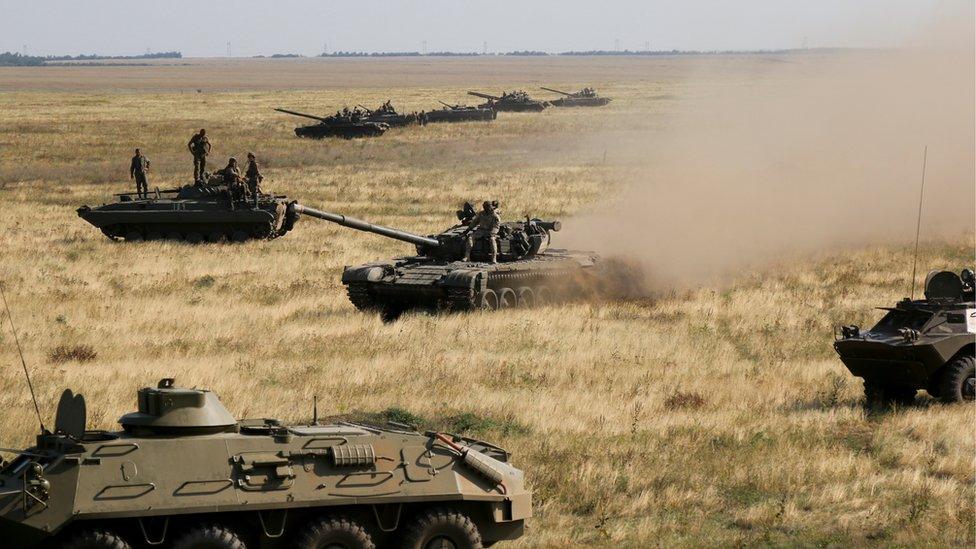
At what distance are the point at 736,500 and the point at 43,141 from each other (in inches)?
2241

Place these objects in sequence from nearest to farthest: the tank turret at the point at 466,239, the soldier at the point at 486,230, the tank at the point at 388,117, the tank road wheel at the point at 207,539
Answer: the tank road wheel at the point at 207,539, the soldier at the point at 486,230, the tank turret at the point at 466,239, the tank at the point at 388,117

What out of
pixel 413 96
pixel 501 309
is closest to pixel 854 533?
pixel 501 309

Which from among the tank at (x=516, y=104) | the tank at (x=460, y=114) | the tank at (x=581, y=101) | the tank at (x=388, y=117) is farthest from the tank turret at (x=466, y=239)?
the tank at (x=581, y=101)

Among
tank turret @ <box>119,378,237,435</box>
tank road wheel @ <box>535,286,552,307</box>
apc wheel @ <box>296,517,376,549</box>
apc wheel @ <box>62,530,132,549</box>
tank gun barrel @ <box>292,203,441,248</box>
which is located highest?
tank turret @ <box>119,378,237,435</box>

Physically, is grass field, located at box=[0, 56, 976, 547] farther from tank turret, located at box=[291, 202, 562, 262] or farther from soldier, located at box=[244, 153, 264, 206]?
soldier, located at box=[244, 153, 264, 206]

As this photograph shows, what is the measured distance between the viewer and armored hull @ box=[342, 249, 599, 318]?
25.2 metres

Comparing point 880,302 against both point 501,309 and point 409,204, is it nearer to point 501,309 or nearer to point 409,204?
point 501,309

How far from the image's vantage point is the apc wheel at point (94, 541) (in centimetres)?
1080

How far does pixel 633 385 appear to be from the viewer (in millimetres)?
20109

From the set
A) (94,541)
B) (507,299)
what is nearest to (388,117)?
(507,299)

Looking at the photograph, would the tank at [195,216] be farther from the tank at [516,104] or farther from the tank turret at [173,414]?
the tank at [516,104]

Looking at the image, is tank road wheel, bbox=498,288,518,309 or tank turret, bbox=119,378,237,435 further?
tank road wheel, bbox=498,288,518,309

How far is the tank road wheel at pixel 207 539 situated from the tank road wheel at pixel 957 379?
10.7 meters

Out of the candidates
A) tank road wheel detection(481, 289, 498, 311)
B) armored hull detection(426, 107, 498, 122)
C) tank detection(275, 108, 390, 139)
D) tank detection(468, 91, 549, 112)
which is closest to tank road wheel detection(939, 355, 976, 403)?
tank road wheel detection(481, 289, 498, 311)
